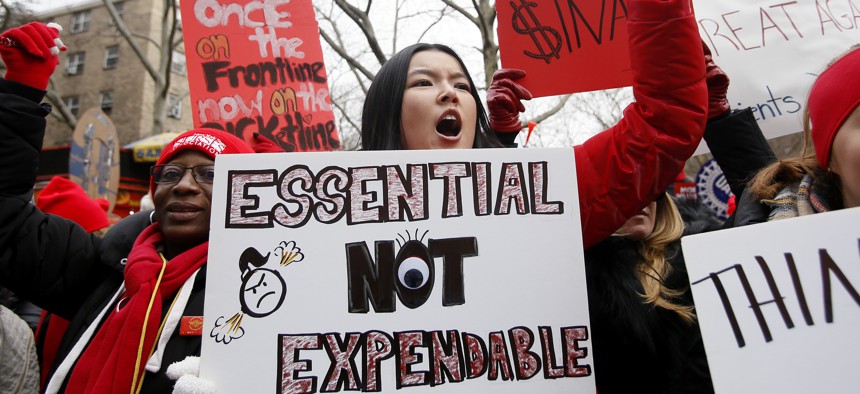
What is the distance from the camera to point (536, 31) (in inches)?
84.4

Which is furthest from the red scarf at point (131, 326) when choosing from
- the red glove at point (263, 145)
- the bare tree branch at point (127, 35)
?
the bare tree branch at point (127, 35)

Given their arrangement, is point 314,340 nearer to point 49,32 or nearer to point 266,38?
point 49,32

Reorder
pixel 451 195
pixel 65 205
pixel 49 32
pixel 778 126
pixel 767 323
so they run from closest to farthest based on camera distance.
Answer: pixel 767 323, pixel 451 195, pixel 49 32, pixel 778 126, pixel 65 205

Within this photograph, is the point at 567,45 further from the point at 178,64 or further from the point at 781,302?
the point at 178,64

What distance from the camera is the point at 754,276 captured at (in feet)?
3.48

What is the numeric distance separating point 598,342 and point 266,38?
93.8 inches

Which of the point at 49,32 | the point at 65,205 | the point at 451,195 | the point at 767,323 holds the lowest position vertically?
the point at 767,323

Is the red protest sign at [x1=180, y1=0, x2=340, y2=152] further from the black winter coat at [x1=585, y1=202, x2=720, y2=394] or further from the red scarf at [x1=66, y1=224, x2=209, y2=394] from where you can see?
the black winter coat at [x1=585, y1=202, x2=720, y2=394]

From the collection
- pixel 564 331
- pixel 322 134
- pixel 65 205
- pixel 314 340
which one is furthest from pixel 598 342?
pixel 65 205

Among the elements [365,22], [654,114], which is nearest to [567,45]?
[654,114]

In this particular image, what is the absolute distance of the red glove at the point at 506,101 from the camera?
6.47 ft

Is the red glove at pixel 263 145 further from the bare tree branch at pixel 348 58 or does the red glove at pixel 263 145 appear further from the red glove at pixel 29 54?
the bare tree branch at pixel 348 58

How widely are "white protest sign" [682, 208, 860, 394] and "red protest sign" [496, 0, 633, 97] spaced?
3.59 feet

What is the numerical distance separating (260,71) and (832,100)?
261 cm
